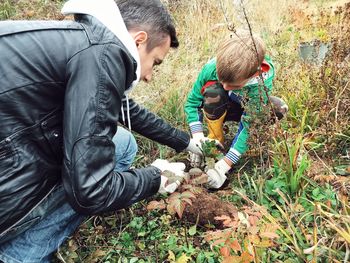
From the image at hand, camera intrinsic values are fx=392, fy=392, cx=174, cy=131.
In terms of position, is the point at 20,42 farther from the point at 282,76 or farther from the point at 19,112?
the point at 282,76

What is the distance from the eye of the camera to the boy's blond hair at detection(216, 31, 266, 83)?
2277mm

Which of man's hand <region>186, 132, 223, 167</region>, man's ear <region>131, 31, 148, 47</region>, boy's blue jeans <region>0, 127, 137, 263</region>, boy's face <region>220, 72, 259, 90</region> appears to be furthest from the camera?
man's hand <region>186, 132, 223, 167</region>

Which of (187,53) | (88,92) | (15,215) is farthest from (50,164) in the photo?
(187,53)

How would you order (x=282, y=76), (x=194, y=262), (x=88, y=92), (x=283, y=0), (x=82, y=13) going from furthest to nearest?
(x=283, y=0), (x=282, y=76), (x=194, y=262), (x=82, y=13), (x=88, y=92)

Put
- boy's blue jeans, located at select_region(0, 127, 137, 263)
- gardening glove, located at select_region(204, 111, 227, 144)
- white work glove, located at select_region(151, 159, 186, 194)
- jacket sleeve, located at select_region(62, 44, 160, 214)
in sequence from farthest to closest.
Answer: gardening glove, located at select_region(204, 111, 227, 144) → white work glove, located at select_region(151, 159, 186, 194) → boy's blue jeans, located at select_region(0, 127, 137, 263) → jacket sleeve, located at select_region(62, 44, 160, 214)

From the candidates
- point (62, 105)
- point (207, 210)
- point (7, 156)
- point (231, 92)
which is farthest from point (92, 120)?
point (231, 92)

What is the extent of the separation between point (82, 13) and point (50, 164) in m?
0.66

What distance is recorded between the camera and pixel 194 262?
6.58 feet

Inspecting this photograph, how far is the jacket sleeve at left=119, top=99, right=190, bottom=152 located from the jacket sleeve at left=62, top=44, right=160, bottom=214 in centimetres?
81

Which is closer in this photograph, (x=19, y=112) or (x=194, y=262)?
(x=19, y=112)

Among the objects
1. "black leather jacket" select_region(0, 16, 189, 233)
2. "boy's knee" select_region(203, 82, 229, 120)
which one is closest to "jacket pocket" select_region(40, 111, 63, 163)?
"black leather jacket" select_region(0, 16, 189, 233)

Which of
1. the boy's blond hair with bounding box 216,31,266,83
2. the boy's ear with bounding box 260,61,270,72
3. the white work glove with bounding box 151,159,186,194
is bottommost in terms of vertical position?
the white work glove with bounding box 151,159,186,194

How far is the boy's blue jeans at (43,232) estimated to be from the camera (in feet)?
6.06

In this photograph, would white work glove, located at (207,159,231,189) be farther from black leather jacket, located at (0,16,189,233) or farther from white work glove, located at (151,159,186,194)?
black leather jacket, located at (0,16,189,233)
